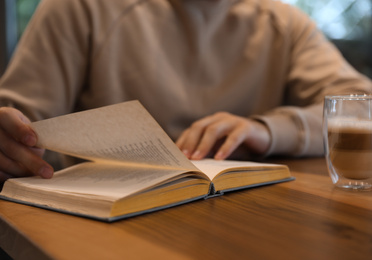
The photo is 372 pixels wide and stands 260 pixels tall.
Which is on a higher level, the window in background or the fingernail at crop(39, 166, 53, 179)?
the window in background

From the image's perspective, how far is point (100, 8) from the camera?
3.87ft

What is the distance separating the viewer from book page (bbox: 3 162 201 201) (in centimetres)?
51

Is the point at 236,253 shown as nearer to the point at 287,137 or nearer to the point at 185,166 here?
the point at 185,166

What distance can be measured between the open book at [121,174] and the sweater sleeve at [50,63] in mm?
423

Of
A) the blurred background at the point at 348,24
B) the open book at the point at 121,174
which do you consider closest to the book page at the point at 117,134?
the open book at the point at 121,174

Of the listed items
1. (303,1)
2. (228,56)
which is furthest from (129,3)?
(303,1)

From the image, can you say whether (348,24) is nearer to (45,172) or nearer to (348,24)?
(348,24)

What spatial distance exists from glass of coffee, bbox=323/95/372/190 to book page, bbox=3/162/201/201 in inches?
10.6

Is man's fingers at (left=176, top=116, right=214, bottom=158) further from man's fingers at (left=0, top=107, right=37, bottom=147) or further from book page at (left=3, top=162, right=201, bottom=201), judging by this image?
man's fingers at (left=0, top=107, right=37, bottom=147)

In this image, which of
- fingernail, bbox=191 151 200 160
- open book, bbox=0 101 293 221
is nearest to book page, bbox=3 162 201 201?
open book, bbox=0 101 293 221

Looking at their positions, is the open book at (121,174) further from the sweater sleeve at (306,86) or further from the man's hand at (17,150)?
the sweater sleeve at (306,86)

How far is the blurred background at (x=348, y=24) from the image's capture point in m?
2.60

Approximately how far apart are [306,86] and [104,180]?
36.3 inches

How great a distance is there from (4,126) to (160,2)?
0.75 metres
